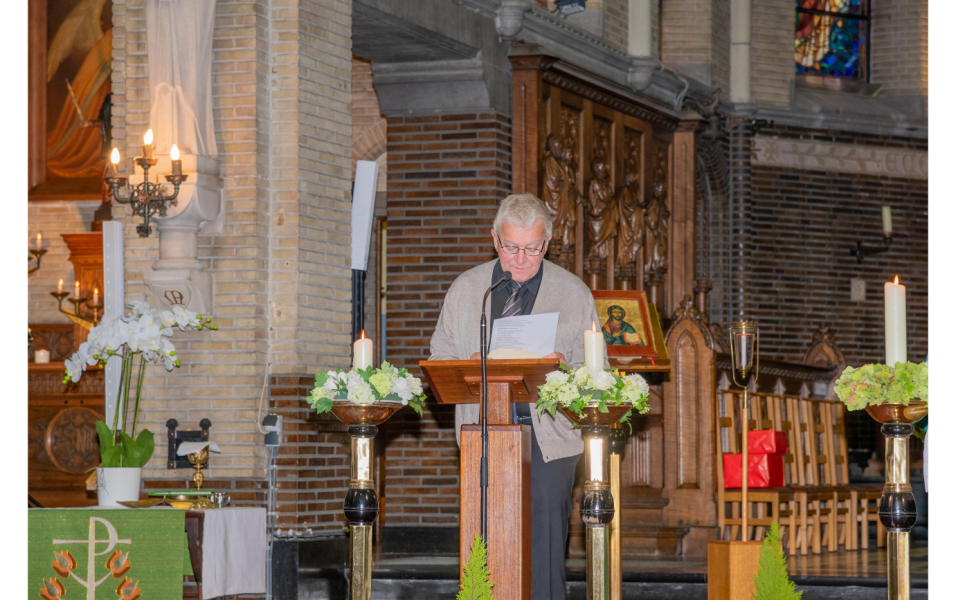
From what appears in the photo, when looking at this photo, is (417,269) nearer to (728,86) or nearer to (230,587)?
(230,587)

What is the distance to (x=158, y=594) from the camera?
6.21 metres

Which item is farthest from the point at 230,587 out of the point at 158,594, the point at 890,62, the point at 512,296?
the point at 890,62

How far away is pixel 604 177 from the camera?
11.1 metres

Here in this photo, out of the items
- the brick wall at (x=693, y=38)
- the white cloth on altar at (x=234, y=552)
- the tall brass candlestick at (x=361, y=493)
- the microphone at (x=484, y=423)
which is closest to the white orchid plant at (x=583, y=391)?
the microphone at (x=484, y=423)

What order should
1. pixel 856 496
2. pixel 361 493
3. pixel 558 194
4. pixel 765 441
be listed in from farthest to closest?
pixel 856 496 → pixel 558 194 → pixel 765 441 → pixel 361 493

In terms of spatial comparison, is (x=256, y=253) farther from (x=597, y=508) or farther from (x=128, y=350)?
(x=597, y=508)

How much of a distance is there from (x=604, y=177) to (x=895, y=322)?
648 centimetres

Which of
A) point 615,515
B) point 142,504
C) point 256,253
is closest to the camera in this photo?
point 615,515

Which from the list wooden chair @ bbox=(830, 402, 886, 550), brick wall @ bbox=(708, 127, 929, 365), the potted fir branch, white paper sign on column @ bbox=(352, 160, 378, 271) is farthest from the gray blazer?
brick wall @ bbox=(708, 127, 929, 365)

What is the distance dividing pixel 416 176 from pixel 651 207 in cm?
261

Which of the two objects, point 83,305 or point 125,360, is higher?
point 83,305

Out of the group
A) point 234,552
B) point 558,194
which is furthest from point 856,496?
point 234,552

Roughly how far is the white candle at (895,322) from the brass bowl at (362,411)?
1803 millimetres

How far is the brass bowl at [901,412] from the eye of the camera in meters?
4.72
